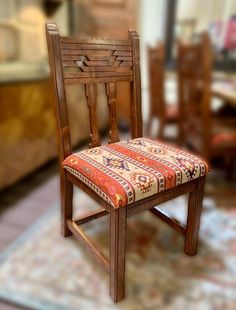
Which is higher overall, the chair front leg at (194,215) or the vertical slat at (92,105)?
the vertical slat at (92,105)

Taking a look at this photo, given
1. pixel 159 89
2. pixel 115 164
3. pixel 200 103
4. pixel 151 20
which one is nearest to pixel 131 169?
pixel 115 164

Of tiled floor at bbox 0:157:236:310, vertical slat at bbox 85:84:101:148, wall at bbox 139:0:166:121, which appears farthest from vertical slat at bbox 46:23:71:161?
wall at bbox 139:0:166:121

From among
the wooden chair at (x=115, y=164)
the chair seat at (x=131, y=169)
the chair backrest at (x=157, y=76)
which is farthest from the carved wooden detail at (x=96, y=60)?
the chair backrest at (x=157, y=76)

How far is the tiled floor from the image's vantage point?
1.66 metres

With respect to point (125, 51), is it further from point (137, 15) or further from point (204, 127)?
point (137, 15)

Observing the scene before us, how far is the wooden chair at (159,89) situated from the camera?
7.38 ft

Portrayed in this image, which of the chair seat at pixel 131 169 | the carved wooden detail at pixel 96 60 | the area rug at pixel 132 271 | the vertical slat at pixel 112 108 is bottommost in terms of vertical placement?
the area rug at pixel 132 271

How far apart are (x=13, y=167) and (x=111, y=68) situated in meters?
1.04

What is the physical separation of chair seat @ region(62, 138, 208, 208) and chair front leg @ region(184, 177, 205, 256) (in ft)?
0.21

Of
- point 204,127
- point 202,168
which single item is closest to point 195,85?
point 204,127

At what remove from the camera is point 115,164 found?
0.97m

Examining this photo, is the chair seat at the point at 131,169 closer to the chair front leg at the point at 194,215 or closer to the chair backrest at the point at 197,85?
the chair front leg at the point at 194,215

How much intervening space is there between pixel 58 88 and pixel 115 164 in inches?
12.7

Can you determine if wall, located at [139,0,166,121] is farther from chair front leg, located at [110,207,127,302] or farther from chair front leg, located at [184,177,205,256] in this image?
chair front leg, located at [110,207,127,302]
